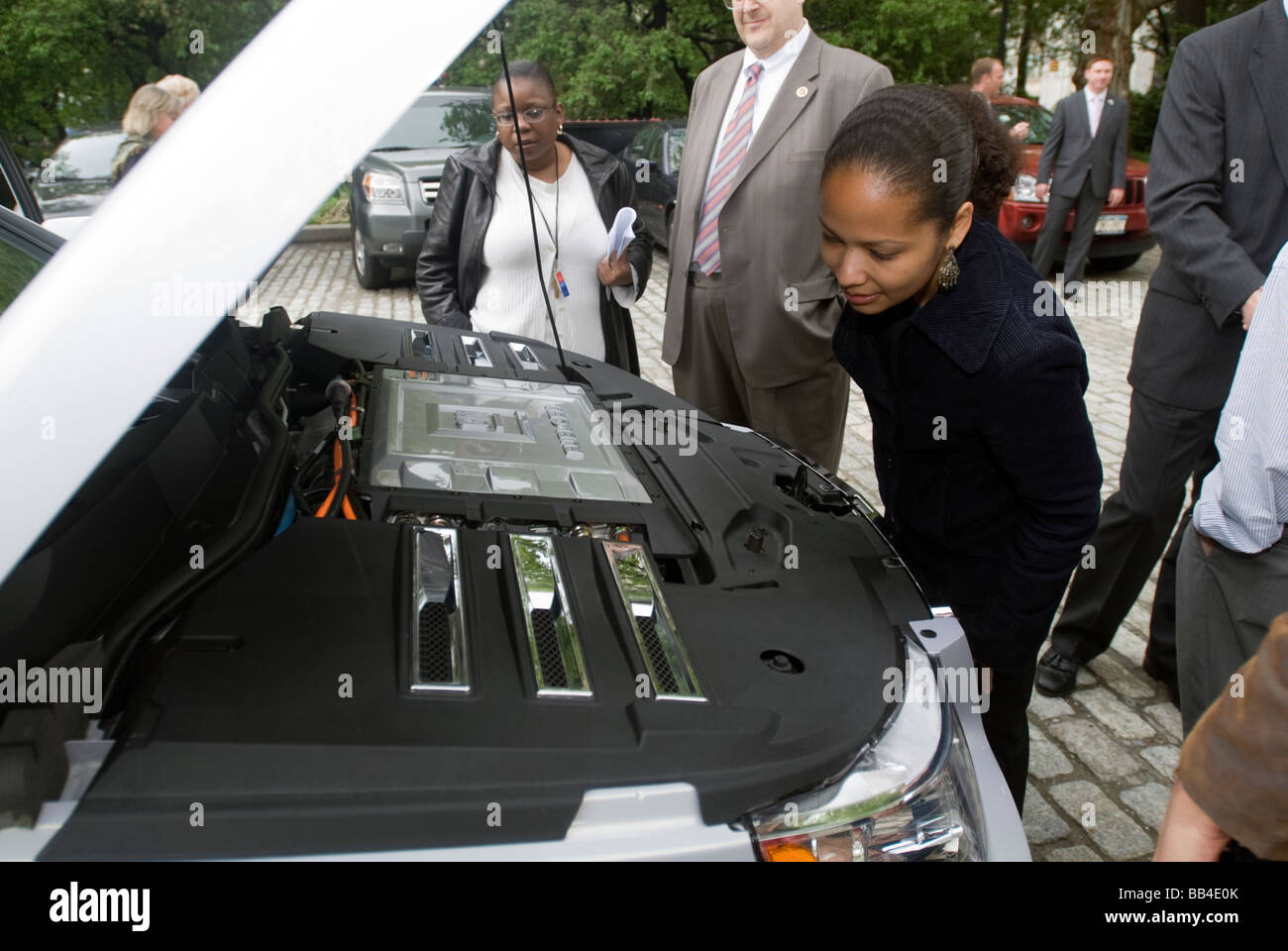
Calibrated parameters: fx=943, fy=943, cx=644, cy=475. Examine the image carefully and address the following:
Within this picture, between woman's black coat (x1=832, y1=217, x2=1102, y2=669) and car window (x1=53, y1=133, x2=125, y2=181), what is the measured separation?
7251 mm

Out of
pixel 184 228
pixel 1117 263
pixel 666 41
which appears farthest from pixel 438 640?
pixel 666 41

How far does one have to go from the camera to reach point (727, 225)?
3006 mm

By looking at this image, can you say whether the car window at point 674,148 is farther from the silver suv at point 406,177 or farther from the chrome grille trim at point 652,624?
the chrome grille trim at point 652,624

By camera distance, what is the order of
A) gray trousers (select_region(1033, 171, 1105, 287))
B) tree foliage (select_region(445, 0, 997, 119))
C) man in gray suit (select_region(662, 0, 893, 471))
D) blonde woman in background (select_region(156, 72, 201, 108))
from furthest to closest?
tree foliage (select_region(445, 0, 997, 119))
gray trousers (select_region(1033, 171, 1105, 287))
blonde woman in background (select_region(156, 72, 201, 108))
man in gray suit (select_region(662, 0, 893, 471))

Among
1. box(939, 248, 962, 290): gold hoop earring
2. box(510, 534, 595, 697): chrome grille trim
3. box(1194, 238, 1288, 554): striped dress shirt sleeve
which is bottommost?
box(510, 534, 595, 697): chrome grille trim

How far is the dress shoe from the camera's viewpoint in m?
2.96

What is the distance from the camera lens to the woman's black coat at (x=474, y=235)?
314 centimetres

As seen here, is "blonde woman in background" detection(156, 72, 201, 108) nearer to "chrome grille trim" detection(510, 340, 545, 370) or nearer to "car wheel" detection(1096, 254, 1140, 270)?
"chrome grille trim" detection(510, 340, 545, 370)

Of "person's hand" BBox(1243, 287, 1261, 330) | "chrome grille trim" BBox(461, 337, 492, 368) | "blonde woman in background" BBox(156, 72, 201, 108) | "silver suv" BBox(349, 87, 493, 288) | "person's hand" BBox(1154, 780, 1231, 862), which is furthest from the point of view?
"silver suv" BBox(349, 87, 493, 288)

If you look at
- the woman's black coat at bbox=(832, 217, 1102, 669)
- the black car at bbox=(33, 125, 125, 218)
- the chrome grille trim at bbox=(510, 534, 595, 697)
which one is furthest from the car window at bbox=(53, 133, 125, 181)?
the woman's black coat at bbox=(832, 217, 1102, 669)

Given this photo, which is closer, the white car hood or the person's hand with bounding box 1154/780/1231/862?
the white car hood

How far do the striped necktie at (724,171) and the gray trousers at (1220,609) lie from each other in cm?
167
